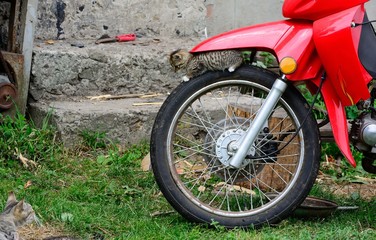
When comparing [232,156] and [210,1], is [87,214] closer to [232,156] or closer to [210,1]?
[232,156]

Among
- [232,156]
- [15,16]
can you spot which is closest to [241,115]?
[232,156]

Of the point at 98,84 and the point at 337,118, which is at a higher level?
the point at 337,118

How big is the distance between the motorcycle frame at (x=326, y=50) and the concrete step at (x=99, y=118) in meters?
1.77

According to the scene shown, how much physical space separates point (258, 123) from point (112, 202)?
48.7 inches

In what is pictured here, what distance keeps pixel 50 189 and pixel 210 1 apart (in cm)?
291

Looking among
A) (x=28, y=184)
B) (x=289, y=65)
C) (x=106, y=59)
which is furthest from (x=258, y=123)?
(x=106, y=59)

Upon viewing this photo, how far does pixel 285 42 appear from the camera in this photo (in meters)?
4.19

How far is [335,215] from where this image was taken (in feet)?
15.3

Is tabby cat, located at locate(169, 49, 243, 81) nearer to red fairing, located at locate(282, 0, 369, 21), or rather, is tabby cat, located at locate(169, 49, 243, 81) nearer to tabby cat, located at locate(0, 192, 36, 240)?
red fairing, located at locate(282, 0, 369, 21)

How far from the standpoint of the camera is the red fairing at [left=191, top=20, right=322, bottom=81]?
4.16 m

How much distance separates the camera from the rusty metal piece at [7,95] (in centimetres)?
566

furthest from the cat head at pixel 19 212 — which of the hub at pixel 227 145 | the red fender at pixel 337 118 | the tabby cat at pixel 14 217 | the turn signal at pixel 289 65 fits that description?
the red fender at pixel 337 118

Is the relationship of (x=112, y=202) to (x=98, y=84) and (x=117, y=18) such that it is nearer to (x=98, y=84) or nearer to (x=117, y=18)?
(x=98, y=84)

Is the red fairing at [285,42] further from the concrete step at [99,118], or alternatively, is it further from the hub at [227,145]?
the concrete step at [99,118]
